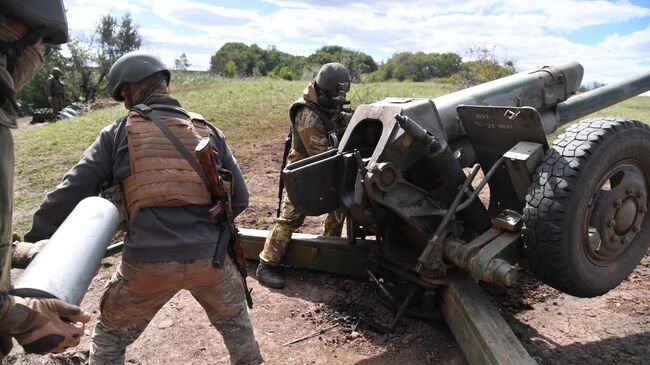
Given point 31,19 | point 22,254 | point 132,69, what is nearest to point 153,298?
point 22,254

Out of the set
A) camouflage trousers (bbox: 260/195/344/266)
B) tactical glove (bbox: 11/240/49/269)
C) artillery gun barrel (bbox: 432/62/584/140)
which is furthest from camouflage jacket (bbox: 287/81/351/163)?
tactical glove (bbox: 11/240/49/269)

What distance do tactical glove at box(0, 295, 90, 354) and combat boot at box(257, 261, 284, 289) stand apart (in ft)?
9.48

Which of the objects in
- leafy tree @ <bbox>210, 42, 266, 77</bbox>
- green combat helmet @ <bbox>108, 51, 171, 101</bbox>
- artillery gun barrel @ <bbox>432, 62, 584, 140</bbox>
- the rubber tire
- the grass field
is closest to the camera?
green combat helmet @ <bbox>108, 51, 171, 101</bbox>

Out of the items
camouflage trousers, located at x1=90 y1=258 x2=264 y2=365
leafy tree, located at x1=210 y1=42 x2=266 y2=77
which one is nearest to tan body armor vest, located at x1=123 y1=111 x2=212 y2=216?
camouflage trousers, located at x1=90 y1=258 x2=264 y2=365

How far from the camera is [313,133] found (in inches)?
185

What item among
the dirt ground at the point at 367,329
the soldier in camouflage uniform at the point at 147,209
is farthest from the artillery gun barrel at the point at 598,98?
the soldier in camouflage uniform at the point at 147,209

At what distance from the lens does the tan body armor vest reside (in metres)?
2.81

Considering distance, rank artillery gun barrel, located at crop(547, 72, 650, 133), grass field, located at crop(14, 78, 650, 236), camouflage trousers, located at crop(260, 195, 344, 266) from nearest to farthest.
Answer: artillery gun barrel, located at crop(547, 72, 650, 133) → camouflage trousers, located at crop(260, 195, 344, 266) → grass field, located at crop(14, 78, 650, 236)

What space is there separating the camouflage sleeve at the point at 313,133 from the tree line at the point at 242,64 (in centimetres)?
253

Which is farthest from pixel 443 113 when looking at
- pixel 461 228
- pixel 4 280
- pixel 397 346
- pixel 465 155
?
pixel 4 280

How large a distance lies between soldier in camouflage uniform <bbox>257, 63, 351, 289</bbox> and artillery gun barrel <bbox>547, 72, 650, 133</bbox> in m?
1.77

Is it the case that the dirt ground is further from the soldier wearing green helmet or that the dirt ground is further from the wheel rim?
the soldier wearing green helmet

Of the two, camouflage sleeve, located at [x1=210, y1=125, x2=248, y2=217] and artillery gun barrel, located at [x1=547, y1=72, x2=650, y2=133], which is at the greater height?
artillery gun barrel, located at [x1=547, y1=72, x2=650, y2=133]

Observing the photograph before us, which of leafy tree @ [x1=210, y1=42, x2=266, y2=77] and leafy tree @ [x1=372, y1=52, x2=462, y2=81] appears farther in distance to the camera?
leafy tree @ [x1=210, y1=42, x2=266, y2=77]
